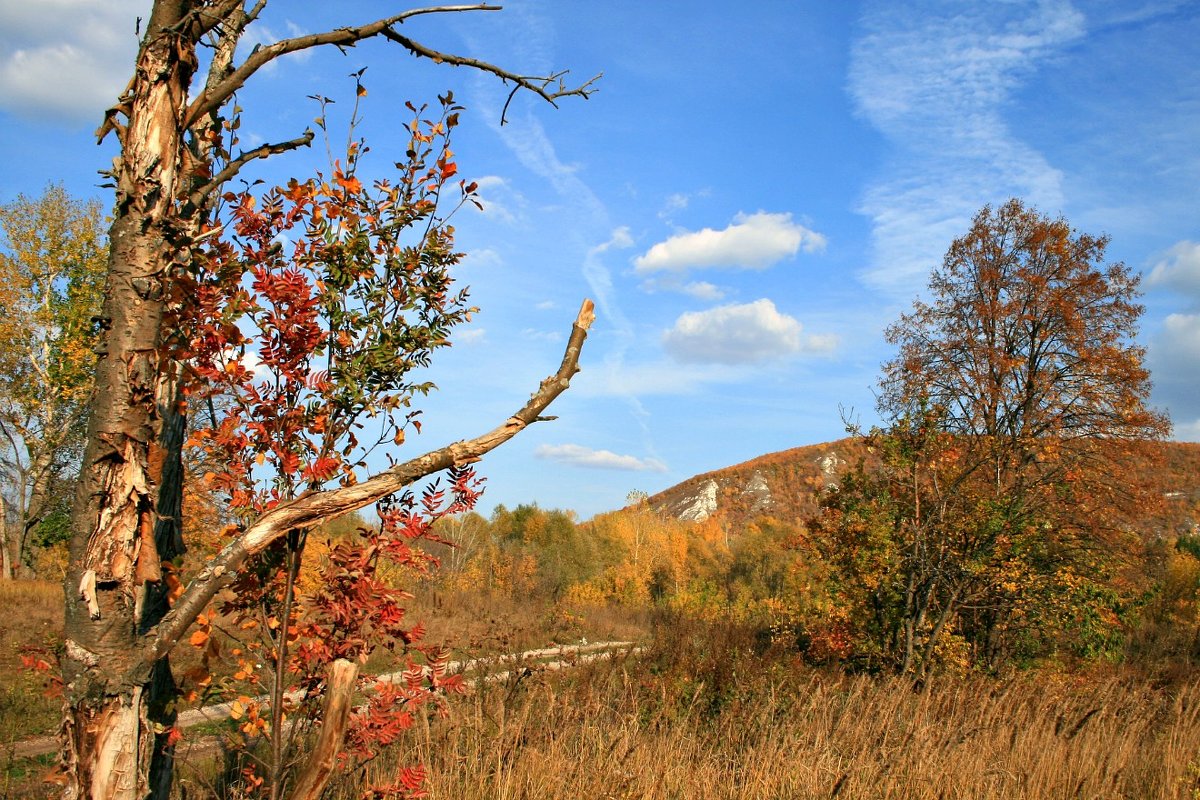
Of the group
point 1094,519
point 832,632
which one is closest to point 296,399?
point 832,632

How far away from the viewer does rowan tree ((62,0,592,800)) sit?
2.09 meters

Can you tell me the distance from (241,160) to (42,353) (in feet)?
91.7

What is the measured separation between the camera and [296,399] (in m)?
3.27

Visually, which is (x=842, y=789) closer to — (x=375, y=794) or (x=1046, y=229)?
(x=375, y=794)

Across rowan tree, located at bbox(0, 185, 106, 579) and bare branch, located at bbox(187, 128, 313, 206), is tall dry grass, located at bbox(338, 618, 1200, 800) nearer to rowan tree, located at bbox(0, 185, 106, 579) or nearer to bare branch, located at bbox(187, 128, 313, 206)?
bare branch, located at bbox(187, 128, 313, 206)

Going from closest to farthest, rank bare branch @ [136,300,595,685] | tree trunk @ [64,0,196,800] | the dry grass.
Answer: tree trunk @ [64,0,196,800] → bare branch @ [136,300,595,685] → the dry grass

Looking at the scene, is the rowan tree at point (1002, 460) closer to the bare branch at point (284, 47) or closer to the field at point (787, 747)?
the field at point (787, 747)

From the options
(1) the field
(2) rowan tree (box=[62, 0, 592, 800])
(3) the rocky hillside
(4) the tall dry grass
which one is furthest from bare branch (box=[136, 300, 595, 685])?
(3) the rocky hillside

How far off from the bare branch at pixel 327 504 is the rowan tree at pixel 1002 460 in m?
8.49

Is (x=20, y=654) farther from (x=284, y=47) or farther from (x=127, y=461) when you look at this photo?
(x=284, y=47)

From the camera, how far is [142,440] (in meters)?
2.20

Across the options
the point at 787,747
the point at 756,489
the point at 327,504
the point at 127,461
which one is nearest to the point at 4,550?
the point at 787,747

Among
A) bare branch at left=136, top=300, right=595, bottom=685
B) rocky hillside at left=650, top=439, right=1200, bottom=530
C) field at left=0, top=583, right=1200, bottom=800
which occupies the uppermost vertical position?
rocky hillside at left=650, top=439, right=1200, bottom=530

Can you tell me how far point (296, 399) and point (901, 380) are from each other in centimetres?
2333
